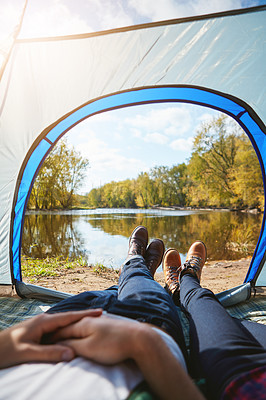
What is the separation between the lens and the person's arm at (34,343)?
2.04 ft

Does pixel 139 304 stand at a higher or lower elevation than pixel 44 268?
higher

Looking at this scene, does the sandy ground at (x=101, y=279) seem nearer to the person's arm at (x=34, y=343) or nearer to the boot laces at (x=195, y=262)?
the boot laces at (x=195, y=262)

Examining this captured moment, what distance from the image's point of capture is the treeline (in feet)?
44.9

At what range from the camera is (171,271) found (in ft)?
6.94

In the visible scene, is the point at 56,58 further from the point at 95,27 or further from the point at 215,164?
the point at 215,164

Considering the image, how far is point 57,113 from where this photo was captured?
6.18 feet

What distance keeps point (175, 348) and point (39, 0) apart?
2.20 meters

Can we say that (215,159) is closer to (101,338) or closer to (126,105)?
(126,105)

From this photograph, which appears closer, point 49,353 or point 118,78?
point 49,353

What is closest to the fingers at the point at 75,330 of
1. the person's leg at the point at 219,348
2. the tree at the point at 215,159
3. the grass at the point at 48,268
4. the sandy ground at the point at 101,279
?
the person's leg at the point at 219,348

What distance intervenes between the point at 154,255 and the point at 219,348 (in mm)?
1426

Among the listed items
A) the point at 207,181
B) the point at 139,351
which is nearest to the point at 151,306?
the point at 139,351

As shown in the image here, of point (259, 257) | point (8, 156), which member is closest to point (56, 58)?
point (8, 156)

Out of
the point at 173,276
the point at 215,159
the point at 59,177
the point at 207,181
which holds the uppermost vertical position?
the point at 215,159
